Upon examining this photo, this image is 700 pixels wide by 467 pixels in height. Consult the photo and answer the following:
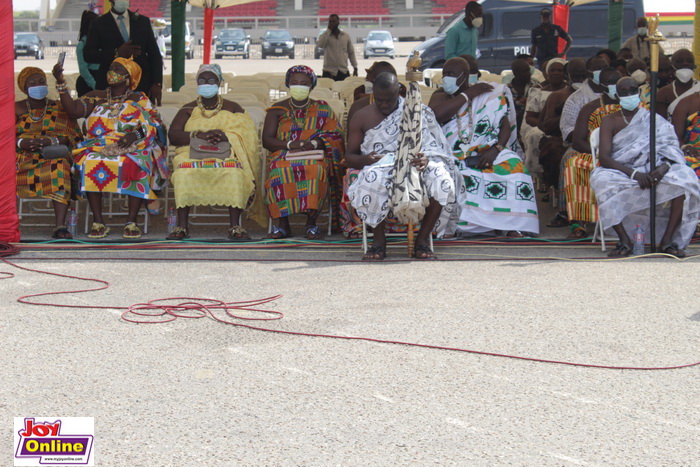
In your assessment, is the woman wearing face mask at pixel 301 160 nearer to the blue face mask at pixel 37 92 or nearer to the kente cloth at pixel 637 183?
the blue face mask at pixel 37 92

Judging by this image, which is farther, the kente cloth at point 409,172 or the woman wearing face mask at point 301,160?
the woman wearing face mask at point 301,160

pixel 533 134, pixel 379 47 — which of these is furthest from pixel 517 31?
pixel 379 47

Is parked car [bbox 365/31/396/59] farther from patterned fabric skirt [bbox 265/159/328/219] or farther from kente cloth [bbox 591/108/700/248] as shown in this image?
kente cloth [bbox 591/108/700/248]

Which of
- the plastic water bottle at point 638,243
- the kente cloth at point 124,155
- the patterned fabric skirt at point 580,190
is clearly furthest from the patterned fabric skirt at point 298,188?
the plastic water bottle at point 638,243

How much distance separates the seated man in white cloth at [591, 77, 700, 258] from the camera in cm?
823

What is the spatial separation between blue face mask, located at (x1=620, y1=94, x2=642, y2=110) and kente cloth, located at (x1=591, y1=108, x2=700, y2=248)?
4.3 inches

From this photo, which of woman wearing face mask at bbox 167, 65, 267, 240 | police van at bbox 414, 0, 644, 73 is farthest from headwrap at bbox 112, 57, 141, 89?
police van at bbox 414, 0, 644, 73

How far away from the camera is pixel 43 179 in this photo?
30.0 ft

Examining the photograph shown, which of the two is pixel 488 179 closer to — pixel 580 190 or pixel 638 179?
pixel 580 190

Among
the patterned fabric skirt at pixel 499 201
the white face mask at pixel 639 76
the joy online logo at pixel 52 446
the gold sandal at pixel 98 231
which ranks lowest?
the joy online logo at pixel 52 446

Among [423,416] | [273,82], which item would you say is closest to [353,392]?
[423,416]

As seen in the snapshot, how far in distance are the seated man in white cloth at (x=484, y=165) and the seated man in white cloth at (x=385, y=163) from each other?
24.1 inches

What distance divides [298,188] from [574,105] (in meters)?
2.72

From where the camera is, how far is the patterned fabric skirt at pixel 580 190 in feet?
29.1
